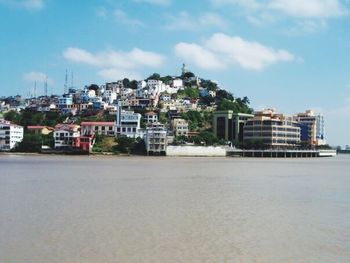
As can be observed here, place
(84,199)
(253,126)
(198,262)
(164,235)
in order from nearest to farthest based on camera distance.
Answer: (198,262) < (164,235) < (84,199) < (253,126)

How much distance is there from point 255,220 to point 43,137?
82.7 m

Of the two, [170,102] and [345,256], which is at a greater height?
[170,102]

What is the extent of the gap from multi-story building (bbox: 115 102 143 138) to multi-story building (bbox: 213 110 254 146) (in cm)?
2098

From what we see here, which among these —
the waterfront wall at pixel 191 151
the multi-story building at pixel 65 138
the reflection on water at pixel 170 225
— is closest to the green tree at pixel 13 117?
the multi-story building at pixel 65 138

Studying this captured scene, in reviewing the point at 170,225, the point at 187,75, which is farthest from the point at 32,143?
the point at 187,75

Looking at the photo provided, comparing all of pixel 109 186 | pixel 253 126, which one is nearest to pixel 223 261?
pixel 109 186

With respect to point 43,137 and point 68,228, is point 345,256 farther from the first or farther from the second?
point 43,137

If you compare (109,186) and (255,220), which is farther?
(109,186)

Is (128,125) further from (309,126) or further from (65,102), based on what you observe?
(309,126)

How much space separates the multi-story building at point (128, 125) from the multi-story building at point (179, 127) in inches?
371

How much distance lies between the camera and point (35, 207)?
20312mm

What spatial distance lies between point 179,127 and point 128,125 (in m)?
13.1

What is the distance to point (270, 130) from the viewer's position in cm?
10919

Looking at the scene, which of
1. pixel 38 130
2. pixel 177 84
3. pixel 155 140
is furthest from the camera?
pixel 177 84
